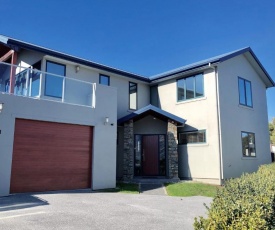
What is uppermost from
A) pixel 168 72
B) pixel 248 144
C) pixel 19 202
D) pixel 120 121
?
pixel 168 72

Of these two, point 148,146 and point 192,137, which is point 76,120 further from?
point 192,137

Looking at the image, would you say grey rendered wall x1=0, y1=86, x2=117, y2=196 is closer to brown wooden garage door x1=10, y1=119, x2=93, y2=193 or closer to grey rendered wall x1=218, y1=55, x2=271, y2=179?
brown wooden garage door x1=10, y1=119, x2=93, y2=193

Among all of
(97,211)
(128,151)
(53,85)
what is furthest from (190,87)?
(97,211)

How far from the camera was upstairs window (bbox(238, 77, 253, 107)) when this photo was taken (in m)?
17.1

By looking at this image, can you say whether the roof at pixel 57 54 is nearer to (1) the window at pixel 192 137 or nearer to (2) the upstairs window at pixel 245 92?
(1) the window at pixel 192 137

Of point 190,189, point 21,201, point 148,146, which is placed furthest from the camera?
point 148,146

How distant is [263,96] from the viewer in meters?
19.2

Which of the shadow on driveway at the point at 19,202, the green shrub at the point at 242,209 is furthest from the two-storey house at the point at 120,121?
the green shrub at the point at 242,209

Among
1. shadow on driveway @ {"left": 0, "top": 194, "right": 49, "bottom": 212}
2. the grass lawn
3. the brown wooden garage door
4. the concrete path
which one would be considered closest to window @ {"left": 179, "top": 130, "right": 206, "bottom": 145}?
the grass lawn

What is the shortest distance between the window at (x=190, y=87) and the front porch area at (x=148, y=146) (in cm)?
177

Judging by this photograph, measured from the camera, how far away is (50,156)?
441 inches

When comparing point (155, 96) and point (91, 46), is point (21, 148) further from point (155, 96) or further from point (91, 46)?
point (91, 46)

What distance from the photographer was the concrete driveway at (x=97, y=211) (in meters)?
6.38

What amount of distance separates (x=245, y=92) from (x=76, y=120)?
1133cm
